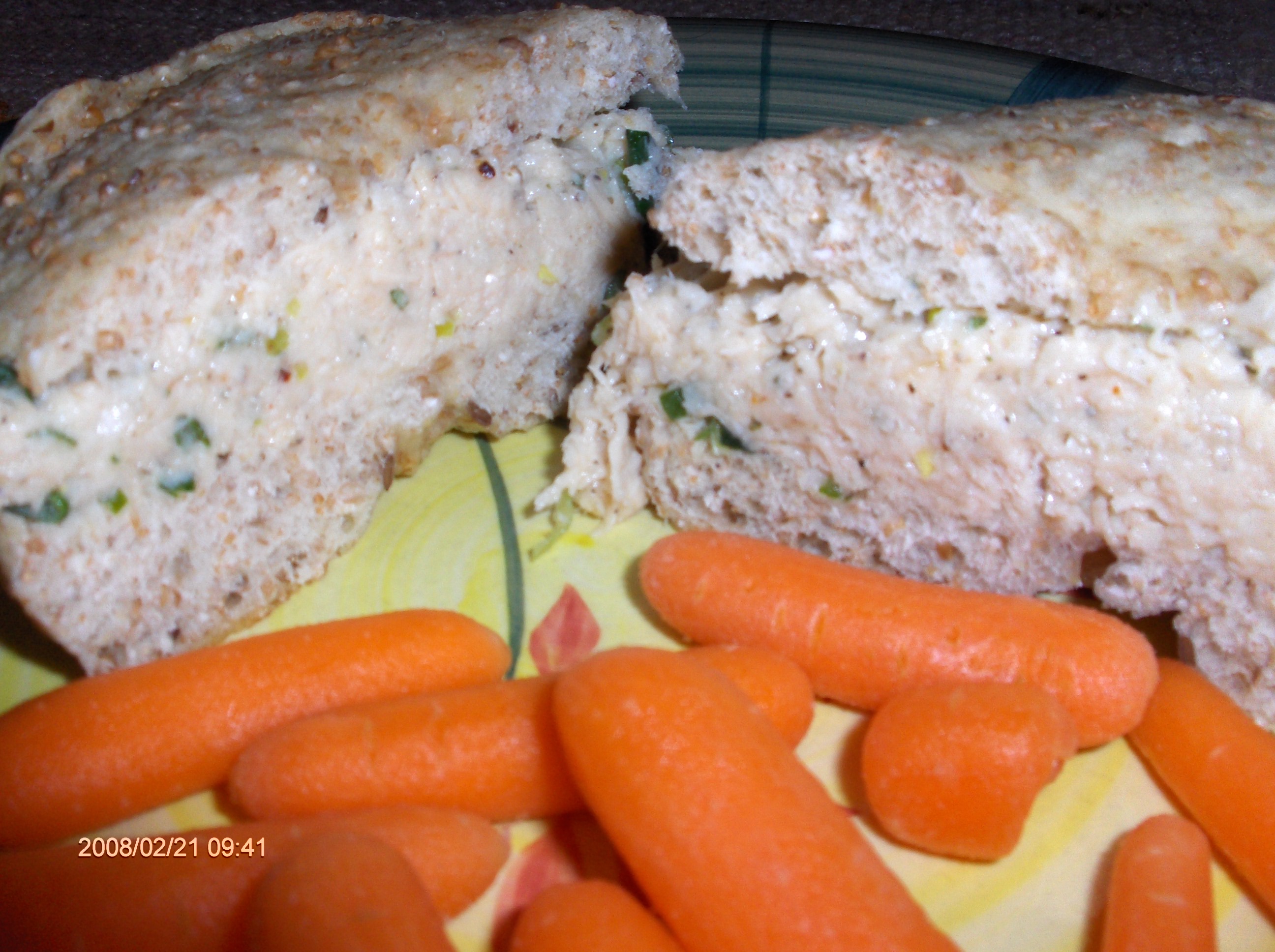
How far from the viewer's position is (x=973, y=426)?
2348 mm

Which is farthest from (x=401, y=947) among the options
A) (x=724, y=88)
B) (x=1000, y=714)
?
(x=724, y=88)

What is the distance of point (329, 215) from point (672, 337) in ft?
2.63

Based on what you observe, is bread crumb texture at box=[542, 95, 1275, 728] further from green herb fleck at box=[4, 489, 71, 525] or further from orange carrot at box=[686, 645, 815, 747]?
green herb fleck at box=[4, 489, 71, 525]

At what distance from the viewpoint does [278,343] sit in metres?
2.46

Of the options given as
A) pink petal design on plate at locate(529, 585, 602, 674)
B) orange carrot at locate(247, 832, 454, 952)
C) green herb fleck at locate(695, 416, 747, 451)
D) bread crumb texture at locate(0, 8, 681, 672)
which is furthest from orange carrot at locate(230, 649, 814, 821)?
green herb fleck at locate(695, 416, 747, 451)

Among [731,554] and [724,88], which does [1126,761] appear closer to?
[731,554]

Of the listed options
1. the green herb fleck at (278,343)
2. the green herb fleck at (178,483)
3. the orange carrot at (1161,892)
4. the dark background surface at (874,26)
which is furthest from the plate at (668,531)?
the dark background surface at (874,26)

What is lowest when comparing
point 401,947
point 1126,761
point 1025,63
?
point 1126,761

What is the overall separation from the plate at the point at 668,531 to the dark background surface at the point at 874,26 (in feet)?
6.67

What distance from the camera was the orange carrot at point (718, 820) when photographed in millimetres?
1681

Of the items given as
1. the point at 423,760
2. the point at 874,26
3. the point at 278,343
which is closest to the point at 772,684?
the point at 423,760

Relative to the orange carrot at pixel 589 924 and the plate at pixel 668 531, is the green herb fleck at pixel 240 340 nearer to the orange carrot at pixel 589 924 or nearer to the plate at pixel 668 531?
the plate at pixel 668 531

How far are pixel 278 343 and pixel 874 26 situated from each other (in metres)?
4.29

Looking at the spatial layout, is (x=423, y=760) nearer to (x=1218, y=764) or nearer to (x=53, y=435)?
(x=53, y=435)
